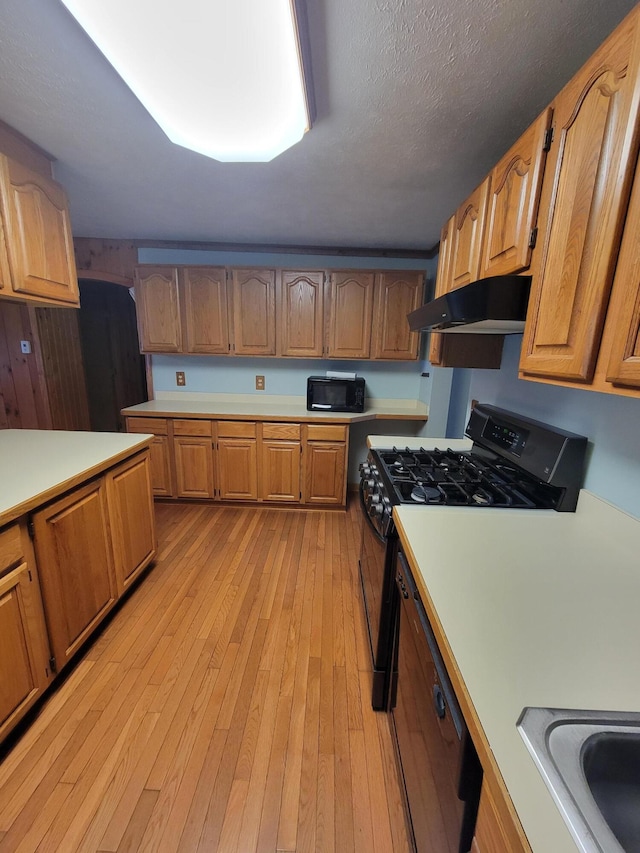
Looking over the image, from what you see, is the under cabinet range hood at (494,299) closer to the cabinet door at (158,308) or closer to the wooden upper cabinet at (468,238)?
the wooden upper cabinet at (468,238)

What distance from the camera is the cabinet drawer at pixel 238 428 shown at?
287cm

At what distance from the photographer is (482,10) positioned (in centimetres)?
89

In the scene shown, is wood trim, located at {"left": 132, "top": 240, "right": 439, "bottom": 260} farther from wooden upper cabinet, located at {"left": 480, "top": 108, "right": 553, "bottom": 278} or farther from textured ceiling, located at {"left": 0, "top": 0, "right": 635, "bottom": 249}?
wooden upper cabinet, located at {"left": 480, "top": 108, "right": 553, "bottom": 278}

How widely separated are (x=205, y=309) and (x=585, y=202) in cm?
268

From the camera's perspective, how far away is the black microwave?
9.77ft

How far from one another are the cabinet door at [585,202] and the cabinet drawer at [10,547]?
5.75ft

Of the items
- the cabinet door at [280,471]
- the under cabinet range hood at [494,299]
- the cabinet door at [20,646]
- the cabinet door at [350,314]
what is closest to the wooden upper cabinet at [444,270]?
the under cabinet range hood at [494,299]

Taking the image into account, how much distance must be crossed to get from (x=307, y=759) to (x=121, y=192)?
2.93 m

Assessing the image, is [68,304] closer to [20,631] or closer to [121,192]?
[121,192]

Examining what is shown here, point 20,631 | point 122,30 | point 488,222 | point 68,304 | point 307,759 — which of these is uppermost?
point 122,30

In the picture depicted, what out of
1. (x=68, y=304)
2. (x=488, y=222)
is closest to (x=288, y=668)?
(x=488, y=222)

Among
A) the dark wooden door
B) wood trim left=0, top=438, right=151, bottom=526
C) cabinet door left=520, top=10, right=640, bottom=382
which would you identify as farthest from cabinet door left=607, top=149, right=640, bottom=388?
the dark wooden door

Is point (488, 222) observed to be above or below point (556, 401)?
above

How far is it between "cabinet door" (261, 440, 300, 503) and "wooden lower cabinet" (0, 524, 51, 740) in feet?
5.81
